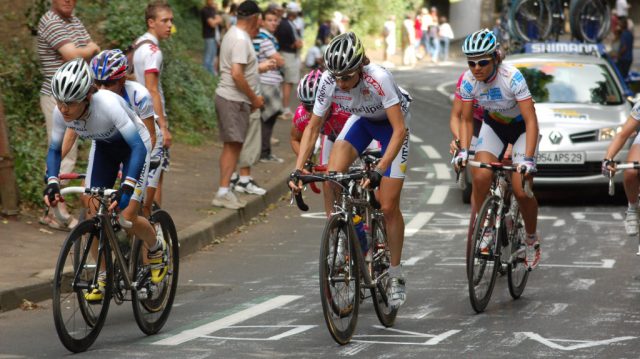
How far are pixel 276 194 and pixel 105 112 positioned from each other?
7.53 m

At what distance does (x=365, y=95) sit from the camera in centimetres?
848

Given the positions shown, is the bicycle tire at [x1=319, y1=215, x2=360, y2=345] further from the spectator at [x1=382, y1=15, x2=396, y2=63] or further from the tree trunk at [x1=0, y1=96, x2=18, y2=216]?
the spectator at [x1=382, y1=15, x2=396, y2=63]

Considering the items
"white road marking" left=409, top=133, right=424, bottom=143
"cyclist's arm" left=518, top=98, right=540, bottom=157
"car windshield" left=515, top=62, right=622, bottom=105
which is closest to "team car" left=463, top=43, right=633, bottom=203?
"car windshield" left=515, top=62, right=622, bottom=105

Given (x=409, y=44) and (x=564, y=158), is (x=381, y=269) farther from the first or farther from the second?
(x=409, y=44)

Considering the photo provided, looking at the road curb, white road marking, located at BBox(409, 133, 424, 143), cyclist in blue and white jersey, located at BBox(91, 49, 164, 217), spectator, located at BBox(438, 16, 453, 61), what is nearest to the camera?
cyclist in blue and white jersey, located at BBox(91, 49, 164, 217)

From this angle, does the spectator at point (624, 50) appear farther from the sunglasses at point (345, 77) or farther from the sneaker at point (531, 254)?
the sunglasses at point (345, 77)

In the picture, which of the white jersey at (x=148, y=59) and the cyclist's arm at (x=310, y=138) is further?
the white jersey at (x=148, y=59)

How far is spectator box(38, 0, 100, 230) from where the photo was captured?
11.6 meters

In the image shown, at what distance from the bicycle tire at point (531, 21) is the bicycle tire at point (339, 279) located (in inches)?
540

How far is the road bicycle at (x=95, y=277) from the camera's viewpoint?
747cm

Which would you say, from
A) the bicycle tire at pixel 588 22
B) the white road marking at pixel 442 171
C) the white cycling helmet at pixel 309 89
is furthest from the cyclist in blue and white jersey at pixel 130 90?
the bicycle tire at pixel 588 22

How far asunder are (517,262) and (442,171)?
28.3 feet

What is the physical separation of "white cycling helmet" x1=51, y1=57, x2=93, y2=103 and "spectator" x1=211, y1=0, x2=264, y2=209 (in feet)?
18.7

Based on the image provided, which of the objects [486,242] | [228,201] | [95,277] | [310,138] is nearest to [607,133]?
[228,201]
